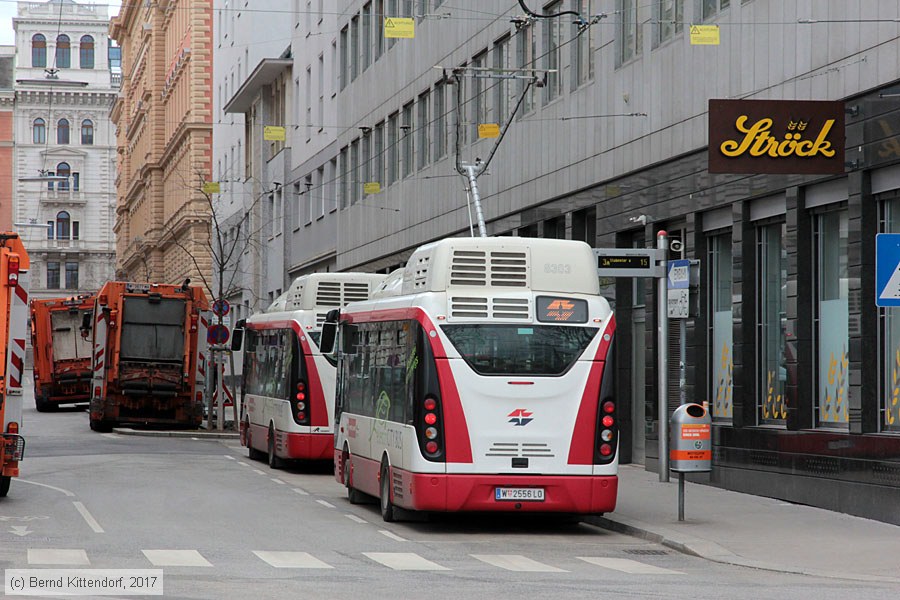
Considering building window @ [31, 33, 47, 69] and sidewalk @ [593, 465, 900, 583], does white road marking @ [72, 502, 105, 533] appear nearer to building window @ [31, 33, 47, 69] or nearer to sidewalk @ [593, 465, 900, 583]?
sidewalk @ [593, 465, 900, 583]

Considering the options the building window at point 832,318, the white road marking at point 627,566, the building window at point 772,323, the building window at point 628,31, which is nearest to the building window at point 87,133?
the building window at point 628,31

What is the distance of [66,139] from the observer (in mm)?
143500

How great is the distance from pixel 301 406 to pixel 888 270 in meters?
13.2

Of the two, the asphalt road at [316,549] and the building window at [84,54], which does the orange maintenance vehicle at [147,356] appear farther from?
the building window at [84,54]

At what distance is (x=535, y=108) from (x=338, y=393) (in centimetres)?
1129

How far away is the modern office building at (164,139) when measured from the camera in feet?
271

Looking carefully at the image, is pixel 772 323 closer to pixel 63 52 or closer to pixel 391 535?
pixel 391 535

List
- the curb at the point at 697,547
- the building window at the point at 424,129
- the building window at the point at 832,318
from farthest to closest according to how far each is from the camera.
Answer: the building window at the point at 424,129, the building window at the point at 832,318, the curb at the point at 697,547

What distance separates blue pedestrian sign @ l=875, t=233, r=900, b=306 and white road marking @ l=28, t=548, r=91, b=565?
708 centimetres

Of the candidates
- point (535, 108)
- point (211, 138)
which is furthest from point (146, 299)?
point (211, 138)

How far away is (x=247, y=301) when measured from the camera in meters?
69.5

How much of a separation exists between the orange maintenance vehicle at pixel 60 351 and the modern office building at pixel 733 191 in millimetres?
15714

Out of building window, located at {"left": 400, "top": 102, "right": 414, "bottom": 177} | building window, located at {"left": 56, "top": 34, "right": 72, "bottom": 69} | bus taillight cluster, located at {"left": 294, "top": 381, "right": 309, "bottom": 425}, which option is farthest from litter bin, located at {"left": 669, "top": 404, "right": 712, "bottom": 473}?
building window, located at {"left": 56, "top": 34, "right": 72, "bottom": 69}

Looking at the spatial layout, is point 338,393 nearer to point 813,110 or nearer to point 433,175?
point 813,110
